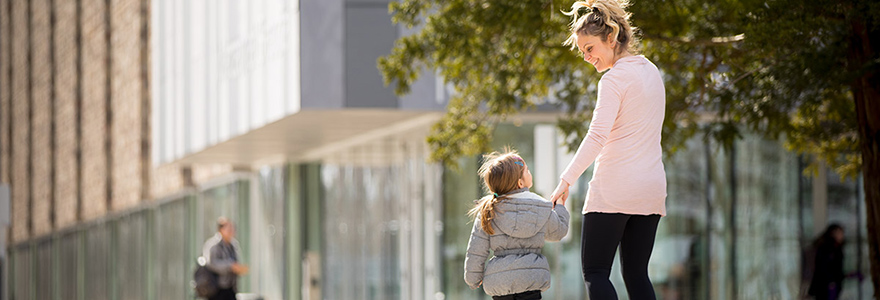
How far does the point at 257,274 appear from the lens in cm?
2648

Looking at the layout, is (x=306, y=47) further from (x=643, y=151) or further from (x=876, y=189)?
(x=643, y=151)

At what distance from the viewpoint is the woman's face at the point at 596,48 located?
5590 mm

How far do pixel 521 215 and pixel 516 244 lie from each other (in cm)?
18

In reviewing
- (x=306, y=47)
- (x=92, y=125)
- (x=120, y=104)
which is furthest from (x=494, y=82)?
(x=92, y=125)

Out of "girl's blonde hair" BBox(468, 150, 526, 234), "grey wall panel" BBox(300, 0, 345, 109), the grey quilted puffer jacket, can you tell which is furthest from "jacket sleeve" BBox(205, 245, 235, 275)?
"girl's blonde hair" BBox(468, 150, 526, 234)

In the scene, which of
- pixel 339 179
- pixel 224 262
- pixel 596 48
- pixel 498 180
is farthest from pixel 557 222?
pixel 339 179

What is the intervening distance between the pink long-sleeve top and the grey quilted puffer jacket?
2.32 feet

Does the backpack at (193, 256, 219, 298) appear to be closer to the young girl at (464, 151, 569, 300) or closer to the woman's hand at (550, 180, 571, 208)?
the young girl at (464, 151, 569, 300)

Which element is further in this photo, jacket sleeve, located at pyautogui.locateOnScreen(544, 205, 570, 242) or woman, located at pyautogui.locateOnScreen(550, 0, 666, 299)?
jacket sleeve, located at pyautogui.locateOnScreen(544, 205, 570, 242)

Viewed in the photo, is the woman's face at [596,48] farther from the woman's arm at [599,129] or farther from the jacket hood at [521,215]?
the jacket hood at [521,215]

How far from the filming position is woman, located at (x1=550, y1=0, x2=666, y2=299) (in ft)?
18.0

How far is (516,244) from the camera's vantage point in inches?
251

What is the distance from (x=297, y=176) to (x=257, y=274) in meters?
3.08

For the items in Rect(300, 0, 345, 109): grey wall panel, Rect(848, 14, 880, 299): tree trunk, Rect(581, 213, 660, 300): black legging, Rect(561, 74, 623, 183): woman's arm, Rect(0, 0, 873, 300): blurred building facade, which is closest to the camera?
Rect(561, 74, 623, 183): woman's arm
